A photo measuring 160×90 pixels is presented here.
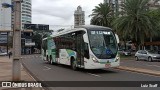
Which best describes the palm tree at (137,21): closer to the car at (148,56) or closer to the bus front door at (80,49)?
the car at (148,56)

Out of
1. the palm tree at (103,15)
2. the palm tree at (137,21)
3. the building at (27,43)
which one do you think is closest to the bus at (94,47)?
the palm tree at (137,21)

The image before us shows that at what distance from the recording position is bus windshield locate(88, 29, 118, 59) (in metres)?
21.1

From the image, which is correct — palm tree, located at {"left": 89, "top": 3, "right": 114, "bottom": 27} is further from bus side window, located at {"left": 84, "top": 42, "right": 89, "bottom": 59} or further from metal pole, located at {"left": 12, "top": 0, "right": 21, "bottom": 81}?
metal pole, located at {"left": 12, "top": 0, "right": 21, "bottom": 81}

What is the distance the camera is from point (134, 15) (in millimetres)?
53062

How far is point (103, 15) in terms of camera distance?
6838 centimetres

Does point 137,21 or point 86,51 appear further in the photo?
point 137,21

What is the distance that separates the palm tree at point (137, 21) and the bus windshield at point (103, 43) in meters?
31.1

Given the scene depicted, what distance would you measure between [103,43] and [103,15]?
156 feet

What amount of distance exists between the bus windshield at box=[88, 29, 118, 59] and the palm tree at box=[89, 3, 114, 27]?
45891mm

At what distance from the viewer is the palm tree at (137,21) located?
172ft

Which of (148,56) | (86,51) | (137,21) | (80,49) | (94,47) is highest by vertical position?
(137,21)

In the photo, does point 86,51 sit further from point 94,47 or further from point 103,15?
point 103,15

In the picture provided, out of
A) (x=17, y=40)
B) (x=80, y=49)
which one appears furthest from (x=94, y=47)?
(x=17, y=40)

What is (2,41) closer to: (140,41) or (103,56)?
(140,41)
